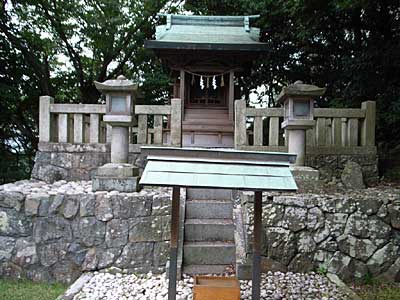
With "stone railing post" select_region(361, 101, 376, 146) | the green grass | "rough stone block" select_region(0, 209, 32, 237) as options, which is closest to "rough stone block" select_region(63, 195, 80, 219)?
"rough stone block" select_region(0, 209, 32, 237)

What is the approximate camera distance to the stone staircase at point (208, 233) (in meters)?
4.07

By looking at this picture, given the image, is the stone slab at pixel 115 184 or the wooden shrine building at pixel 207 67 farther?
the wooden shrine building at pixel 207 67

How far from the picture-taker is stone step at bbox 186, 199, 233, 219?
15.4ft

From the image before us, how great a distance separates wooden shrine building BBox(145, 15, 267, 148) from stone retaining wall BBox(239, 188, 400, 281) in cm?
409

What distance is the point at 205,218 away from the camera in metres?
4.67

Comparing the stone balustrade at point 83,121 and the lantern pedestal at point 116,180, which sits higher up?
the stone balustrade at point 83,121

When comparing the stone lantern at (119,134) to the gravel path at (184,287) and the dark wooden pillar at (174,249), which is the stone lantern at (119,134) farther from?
the dark wooden pillar at (174,249)

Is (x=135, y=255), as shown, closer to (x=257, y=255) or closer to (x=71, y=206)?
(x=71, y=206)

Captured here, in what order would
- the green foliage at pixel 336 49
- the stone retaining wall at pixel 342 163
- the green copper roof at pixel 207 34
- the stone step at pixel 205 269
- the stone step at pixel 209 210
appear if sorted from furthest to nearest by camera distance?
the green copper roof at pixel 207 34 < the green foliage at pixel 336 49 < the stone retaining wall at pixel 342 163 < the stone step at pixel 209 210 < the stone step at pixel 205 269

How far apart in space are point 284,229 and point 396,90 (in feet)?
14.2

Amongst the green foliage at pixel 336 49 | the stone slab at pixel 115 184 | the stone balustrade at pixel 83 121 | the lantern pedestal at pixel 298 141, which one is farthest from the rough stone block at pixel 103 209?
the green foliage at pixel 336 49

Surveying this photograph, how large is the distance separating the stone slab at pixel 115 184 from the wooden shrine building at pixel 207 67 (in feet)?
12.0

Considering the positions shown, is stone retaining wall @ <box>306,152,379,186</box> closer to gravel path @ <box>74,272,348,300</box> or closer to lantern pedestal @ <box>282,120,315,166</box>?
lantern pedestal @ <box>282,120,315,166</box>

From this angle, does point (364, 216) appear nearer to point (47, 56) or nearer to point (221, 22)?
point (221, 22)
